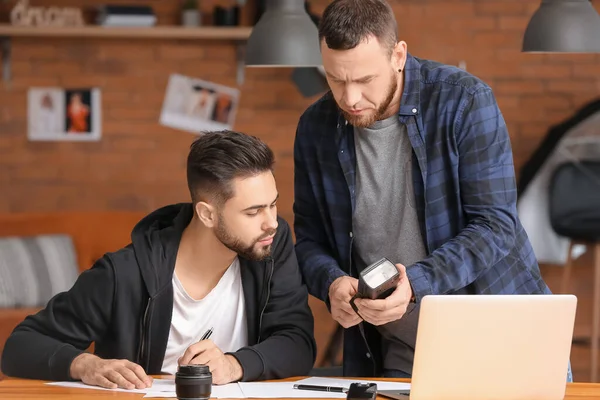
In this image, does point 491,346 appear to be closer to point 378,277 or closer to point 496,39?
point 378,277

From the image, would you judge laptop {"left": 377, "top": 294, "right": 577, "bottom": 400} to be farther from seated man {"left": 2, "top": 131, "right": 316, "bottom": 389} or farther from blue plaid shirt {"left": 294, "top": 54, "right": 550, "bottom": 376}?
seated man {"left": 2, "top": 131, "right": 316, "bottom": 389}

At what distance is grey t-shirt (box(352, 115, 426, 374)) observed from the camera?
2412 millimetres

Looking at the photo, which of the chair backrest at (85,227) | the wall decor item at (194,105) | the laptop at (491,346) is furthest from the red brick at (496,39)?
the laptop at (491,346)

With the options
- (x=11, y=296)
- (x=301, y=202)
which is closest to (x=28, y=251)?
(x=11, y=296)

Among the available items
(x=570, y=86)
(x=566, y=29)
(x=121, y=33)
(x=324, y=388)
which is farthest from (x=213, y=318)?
(x=570, y=86)

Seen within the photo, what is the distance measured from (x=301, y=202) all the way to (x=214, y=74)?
115 inches

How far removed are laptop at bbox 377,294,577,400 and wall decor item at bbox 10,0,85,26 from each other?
12.2 feet

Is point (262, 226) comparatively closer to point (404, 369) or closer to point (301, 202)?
point (301, 202)

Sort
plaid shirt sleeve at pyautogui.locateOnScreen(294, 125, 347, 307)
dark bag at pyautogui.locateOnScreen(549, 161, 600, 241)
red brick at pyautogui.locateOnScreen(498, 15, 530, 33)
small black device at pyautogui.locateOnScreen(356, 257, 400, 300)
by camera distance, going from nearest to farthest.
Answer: small black device at pyautogui.locateOnScreen(356, 257, 400, 300)
plaid shirt sleeve at pyautogui.locateOnScreen(294, 125, 347, 307)
dark bag at pyautogui.locateOnScreen(549, 161, 600, 241)
red brick at pyautogui.locateOnScreen(498, 15, 530, 33)

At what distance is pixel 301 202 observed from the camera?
2582 mm

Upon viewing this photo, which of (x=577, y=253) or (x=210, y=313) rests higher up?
(x=210, y=313)

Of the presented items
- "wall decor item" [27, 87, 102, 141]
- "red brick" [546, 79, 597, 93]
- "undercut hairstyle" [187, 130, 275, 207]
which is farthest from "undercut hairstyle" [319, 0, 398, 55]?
"red brick" [546, 79, 597, 93]

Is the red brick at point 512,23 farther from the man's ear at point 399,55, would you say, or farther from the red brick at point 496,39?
the man's ear at point 399,55

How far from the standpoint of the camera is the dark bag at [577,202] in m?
4.94
